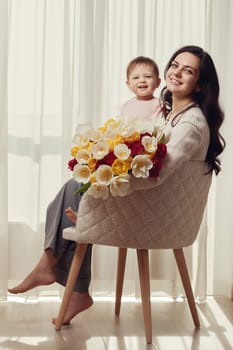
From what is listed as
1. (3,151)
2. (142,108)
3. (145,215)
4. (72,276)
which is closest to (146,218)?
(145,215)

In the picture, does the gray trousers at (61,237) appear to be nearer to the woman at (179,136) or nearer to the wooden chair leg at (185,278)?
the woman at (179,136)

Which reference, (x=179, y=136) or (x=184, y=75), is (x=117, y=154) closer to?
(x=179, y=136)

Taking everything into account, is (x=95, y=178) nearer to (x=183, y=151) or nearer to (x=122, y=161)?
(x=122, y=161)

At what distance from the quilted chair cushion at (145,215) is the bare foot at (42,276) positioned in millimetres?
275

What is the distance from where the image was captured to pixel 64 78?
11.8 feet

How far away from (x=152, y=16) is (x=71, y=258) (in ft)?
4.18

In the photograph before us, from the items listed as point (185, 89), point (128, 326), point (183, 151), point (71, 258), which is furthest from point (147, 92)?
point (128, 326)

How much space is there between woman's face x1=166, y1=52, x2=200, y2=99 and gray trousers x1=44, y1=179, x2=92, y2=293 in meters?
0.61

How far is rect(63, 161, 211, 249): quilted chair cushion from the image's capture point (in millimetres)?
2891

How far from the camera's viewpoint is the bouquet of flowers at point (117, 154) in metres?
2.77

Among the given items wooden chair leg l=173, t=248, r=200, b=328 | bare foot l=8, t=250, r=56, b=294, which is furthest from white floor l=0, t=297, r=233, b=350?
bare foot l=8, t=250, r=56, b=294

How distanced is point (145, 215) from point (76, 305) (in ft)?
1.83

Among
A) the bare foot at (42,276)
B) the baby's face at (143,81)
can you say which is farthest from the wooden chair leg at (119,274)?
the baby's face at (143,81)

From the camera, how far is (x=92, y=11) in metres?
3.59
